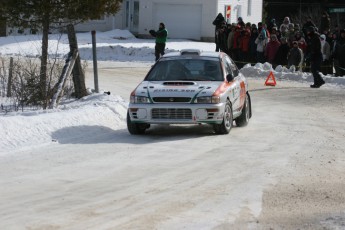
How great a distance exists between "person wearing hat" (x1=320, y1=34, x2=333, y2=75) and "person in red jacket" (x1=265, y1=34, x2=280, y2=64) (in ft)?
6.52

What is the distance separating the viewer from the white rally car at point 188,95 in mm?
15164

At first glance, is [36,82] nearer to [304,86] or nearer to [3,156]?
[3,156]

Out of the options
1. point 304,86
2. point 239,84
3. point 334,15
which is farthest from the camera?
point 334,15

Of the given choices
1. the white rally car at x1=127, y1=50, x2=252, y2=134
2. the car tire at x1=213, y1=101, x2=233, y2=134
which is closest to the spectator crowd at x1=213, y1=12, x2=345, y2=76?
the white rally car at x1=127, y1=50, x2=252, y2=134

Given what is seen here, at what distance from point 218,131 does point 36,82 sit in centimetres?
518

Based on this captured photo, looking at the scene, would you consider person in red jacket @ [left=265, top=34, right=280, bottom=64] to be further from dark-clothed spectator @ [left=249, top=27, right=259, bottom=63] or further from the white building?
the white building

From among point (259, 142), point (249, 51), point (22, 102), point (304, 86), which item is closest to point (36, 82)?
point (22, 102)

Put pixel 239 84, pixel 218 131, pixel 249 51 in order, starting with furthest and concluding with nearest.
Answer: pixel 249 51 → pixel 239 84 → pixel 218 131

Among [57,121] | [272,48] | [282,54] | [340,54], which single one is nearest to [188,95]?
[57,121]

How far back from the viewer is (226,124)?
612 inches

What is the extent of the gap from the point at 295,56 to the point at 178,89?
15.4 metres

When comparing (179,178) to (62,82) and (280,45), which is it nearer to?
(62,82)

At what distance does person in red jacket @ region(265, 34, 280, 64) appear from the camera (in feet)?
102

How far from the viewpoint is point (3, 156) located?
12719 millimetres
